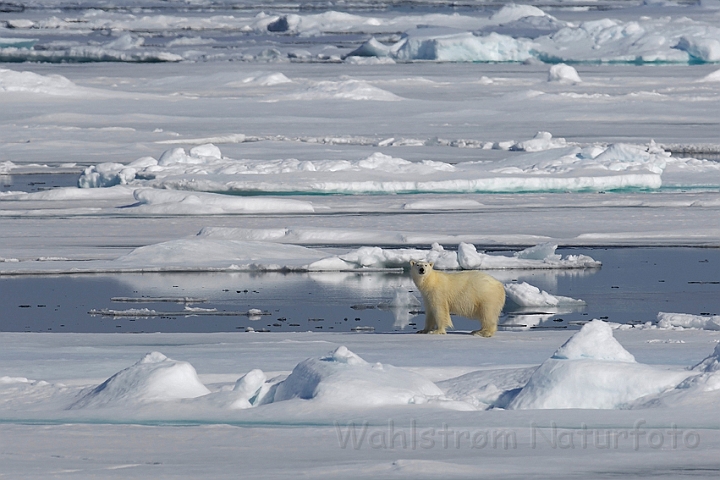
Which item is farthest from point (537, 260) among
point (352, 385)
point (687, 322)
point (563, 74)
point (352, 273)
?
point (563, 74)

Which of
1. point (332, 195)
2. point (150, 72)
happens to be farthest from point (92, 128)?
point (150, 72)

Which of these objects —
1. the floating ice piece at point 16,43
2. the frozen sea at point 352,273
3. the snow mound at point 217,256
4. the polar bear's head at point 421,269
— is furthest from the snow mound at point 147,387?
the floating ice piece at point 16,43

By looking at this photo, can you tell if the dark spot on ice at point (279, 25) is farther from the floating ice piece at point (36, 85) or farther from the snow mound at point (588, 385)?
the snow mound at point (588, 385)

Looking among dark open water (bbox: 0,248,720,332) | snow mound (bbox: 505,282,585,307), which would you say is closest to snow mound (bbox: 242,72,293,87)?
dark open water (bbox: 0,248,720,332)

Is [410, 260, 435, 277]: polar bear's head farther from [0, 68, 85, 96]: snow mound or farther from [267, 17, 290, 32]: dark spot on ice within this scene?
[267, 17, 290, 32]: dark spot on ice

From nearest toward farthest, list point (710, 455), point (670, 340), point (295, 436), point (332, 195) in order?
point (710, 455) < point (295, 436) < point (670, 340) < point (332, 195)

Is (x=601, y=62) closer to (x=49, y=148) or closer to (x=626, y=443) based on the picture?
(x=49, y=148)
